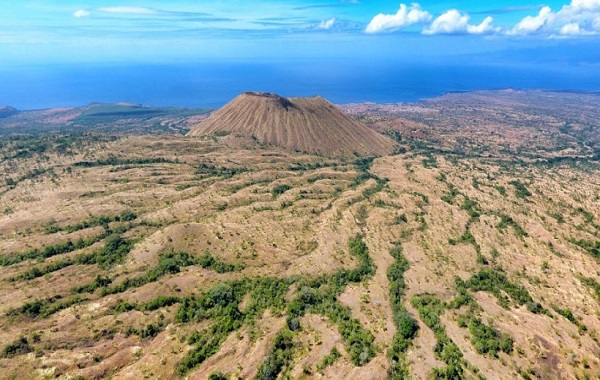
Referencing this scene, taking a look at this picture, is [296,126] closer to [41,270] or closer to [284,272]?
[284,272]

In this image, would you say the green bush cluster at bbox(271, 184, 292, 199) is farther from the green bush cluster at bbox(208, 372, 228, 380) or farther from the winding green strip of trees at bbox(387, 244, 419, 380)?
the green bush cluster at bbox(208, 372, 228, 380)

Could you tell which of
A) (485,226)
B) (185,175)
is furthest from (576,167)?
(185,175)

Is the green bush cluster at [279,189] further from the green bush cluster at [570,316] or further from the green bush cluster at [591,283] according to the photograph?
the green bush cluster at [591,283]

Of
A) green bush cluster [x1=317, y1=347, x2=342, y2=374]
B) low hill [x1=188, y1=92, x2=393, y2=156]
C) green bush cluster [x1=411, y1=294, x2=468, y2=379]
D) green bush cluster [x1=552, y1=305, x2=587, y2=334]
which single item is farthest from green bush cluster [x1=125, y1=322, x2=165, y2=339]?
low hill [x1=188, y1=92, x2=393, y2=156]

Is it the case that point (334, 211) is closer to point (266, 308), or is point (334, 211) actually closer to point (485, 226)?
point (485, 226)

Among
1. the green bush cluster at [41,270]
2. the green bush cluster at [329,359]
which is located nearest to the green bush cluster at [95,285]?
the green bush cluster at [41,270]
